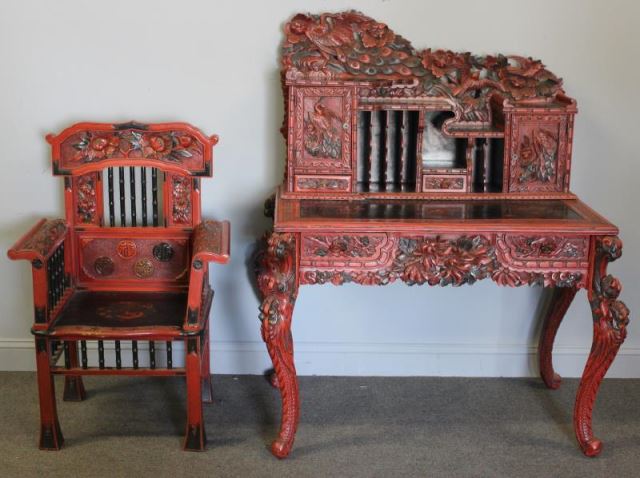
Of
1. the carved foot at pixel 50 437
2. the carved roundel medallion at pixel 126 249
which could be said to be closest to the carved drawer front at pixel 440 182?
the carved roundel medallion at pixel 126 249

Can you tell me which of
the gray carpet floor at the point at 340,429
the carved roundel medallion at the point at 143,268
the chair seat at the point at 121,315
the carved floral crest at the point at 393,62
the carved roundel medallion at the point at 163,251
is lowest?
the gray carpet floor at the point at 340,429

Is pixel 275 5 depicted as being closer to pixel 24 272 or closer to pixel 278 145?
pixel 278 145

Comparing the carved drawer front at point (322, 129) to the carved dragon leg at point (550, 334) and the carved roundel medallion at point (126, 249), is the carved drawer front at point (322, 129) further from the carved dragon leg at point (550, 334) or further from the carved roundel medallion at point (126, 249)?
the carved dragon leg at point (550, 334)

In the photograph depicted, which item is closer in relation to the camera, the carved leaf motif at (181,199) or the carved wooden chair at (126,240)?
the carved wooden chair at (126,240)

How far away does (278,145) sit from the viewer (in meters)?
3.54

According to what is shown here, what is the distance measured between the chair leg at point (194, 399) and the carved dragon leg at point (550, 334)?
4.59 ft

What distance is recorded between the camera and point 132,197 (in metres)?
3.44

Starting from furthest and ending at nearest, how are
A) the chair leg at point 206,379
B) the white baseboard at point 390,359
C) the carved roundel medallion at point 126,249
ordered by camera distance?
1. the white baseboard at point 390,359
2. the chair leg at point 206,379
3. the carved roundel medallion at point 126,249

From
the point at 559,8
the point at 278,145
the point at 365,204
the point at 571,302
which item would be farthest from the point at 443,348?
the point at 559,8

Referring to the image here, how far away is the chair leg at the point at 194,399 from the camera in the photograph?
3.07 metres

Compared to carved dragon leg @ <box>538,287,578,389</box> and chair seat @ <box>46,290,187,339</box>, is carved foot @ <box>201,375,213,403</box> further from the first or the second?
carved dragon leg @ <box>538,287,578,389</box>

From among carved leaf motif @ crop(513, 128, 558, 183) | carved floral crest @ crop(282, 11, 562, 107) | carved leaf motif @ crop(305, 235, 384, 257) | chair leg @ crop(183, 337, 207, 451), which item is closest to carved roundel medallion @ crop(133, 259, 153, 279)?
chair leg @ crop(183, 337, 207, 451)

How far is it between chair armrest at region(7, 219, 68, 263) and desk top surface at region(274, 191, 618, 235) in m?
0.78

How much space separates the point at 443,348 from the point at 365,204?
827 millimetres
